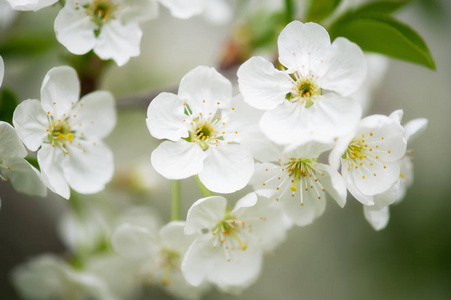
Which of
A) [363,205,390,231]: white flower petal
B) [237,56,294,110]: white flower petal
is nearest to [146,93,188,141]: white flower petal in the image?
[237,56,294,110]: white flower petal

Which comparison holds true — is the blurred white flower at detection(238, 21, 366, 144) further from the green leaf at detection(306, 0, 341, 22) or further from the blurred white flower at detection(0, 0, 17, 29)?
the blurred white flower at detection(0, 0, 17, 29)

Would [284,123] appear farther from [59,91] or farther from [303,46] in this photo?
[59,91]

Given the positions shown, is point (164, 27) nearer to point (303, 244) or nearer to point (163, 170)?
point (303, 244)

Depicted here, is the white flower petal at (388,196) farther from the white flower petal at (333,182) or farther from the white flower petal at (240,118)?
the white flower petal at (240,118)

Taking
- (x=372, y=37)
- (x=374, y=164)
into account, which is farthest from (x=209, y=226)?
(x=372, y=37)

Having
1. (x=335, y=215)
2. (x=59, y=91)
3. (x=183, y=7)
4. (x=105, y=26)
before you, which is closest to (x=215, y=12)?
(x=183, y=7)

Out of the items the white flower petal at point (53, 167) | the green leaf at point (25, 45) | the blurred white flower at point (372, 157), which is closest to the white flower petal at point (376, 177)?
the blurred white flower at point (372, 157)
